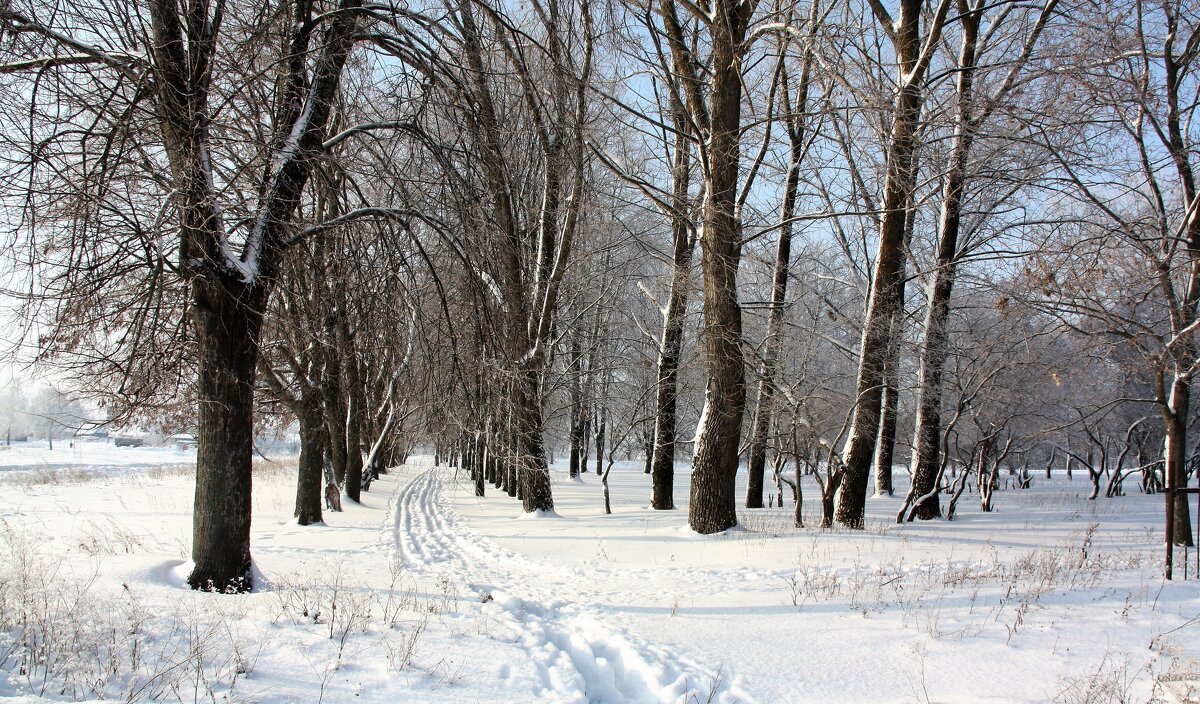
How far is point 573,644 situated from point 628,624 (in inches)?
25.0

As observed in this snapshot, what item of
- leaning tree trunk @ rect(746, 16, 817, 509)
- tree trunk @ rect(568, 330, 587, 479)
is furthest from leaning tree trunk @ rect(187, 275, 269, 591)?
tree trunk @ rect(568, 330, 587, 479)

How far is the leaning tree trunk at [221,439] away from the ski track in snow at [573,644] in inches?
91.9

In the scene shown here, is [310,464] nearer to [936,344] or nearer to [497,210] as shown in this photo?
[497,210]

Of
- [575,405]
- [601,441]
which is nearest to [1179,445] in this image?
[575,405]

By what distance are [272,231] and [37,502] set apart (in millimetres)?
14869

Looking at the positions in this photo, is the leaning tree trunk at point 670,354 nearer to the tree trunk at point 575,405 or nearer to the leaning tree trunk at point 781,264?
the leaning tree trunk at point 781,264

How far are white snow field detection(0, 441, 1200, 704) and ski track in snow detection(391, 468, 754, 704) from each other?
0.02 m

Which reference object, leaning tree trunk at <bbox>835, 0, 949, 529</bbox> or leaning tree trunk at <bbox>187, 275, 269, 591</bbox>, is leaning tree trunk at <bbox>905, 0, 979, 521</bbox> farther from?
leaning tree trunk at <bbox>187, 275, 269, 591</bbox>

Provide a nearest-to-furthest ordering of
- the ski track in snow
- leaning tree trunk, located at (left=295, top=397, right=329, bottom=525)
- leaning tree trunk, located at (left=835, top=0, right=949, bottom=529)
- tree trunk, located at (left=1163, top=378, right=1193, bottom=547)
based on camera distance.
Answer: the ski track in snow, tree trunk, located at (left=1163, top=378, right=1193, bottom=547), leaning tree trunk, located at (left=835, top=0, right=949, bottom=529), leaning tree trunk, located at (left=295, top=397, right=329, bottom=525)

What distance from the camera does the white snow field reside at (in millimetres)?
3697

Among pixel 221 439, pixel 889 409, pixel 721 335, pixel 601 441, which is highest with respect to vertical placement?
pixel 721 335

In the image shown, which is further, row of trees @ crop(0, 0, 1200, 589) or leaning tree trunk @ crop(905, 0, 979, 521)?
leaning tree trunk @ crop(905, 0, 979, 521)

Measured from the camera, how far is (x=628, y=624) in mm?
5402

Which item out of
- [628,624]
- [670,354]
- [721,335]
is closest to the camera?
[628,624]
